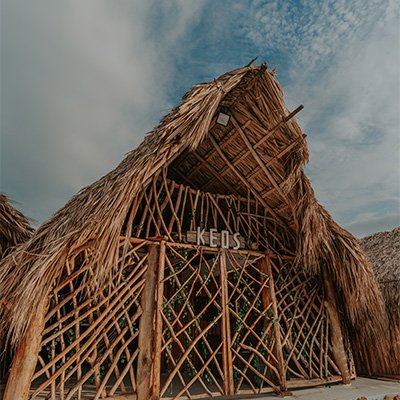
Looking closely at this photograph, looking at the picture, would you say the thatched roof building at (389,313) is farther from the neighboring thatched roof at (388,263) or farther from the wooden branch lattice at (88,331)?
the wooden branch lattice at (88,331)

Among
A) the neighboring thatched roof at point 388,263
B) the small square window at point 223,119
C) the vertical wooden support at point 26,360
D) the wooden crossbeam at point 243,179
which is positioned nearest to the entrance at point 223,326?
the wooden crossbeam at point 243,179

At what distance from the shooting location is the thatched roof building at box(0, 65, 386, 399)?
2873 mm

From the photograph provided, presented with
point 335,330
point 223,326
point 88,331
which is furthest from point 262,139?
point 335,330

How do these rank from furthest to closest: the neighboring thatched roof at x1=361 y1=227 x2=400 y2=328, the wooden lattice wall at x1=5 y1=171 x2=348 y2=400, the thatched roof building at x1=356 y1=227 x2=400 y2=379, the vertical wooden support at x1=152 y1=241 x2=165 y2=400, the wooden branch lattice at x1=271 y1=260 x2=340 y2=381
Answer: the neighboring thatched roof at x1=361 y1=227 x2=400 y2=328
the thatched roof building at x1=356 y1=227 x2=400 y2=379
the wooden branch lattice at x1=271 y1=260 x2=340 y2=381
the vertical wooden support at x1=152 y1=241 x2=165 y2=400
the wooden lattice wall at x1=5 y1=171 x2=348 y2=400

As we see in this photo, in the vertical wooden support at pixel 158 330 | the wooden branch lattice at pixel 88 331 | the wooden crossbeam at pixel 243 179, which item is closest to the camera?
the wooden branch lattice at pixel 88 331

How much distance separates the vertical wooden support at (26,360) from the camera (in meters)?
2.53

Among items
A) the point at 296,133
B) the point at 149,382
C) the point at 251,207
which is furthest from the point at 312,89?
the point at 149,382

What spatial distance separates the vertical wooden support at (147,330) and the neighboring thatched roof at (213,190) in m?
0.46

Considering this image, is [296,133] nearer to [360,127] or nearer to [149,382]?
[149,382]

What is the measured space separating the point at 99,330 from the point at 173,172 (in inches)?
95.5

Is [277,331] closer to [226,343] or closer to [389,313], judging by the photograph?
[226,343]

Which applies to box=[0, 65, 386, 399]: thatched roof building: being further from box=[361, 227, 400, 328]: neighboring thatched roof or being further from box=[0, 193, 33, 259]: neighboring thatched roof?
box=[0, 193, 33, 259]: neighboring thatched roof

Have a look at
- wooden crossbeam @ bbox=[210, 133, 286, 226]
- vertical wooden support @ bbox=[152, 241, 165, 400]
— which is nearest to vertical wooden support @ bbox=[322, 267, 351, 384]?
wooden crossbeam @ bbox=[210, 133, 286, 226]

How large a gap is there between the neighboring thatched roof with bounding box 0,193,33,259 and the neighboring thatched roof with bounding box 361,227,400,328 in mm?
5327
